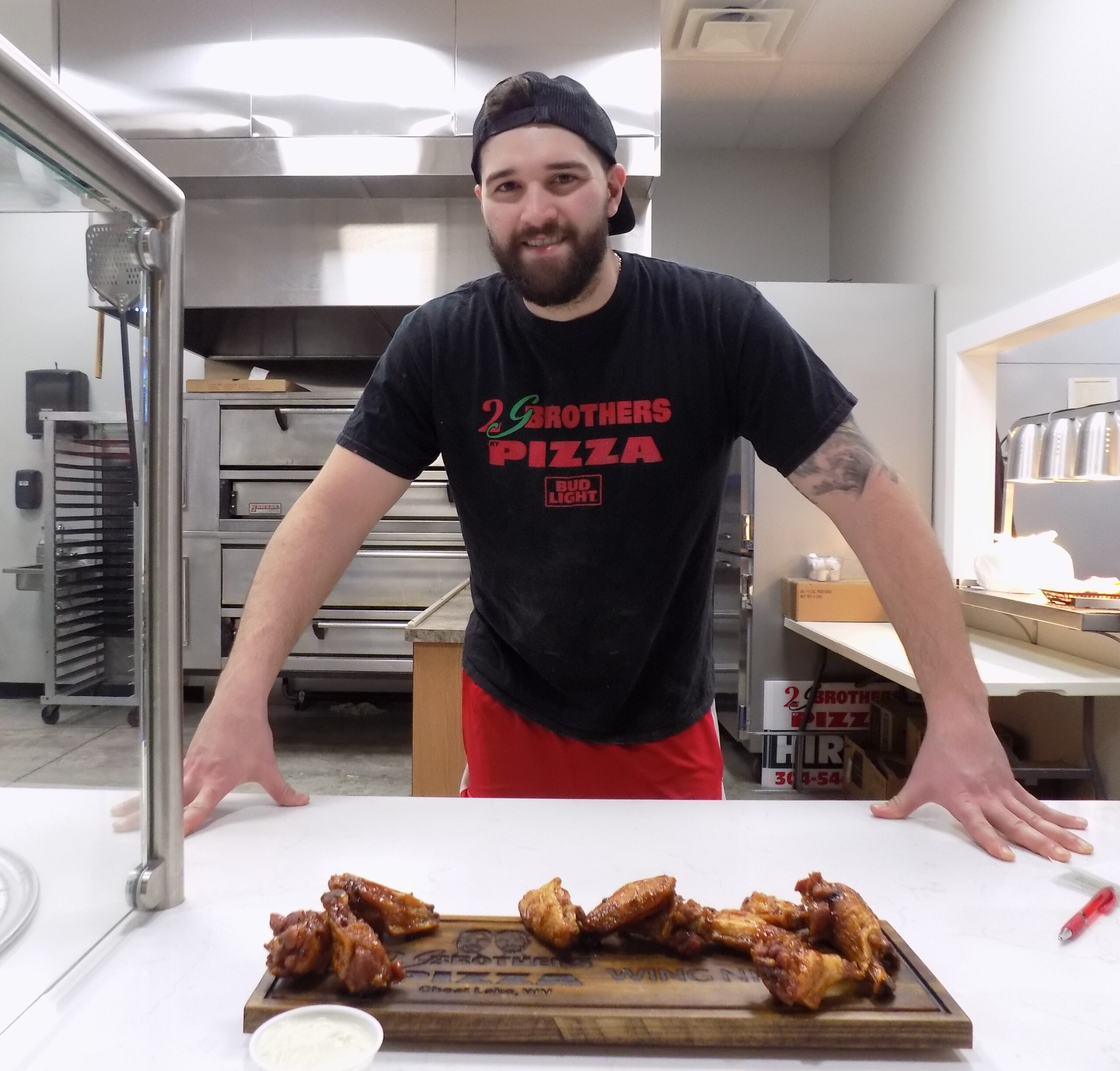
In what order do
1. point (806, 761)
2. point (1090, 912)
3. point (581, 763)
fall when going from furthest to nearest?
point (806, 761), point (581, 763), point (1090, 912)

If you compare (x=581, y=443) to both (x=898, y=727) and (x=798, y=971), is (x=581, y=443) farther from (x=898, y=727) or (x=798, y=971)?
(x=898, y=727)

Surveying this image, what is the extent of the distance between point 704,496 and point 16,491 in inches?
39.2

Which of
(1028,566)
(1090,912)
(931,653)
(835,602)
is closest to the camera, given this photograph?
(1090,912)

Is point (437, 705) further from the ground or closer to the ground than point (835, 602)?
closer to the ground

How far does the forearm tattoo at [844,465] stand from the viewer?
3.96 feet

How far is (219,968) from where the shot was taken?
650mm

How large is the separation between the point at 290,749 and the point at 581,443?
3.02 m

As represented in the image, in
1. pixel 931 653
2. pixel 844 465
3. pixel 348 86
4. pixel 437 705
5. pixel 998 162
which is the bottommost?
pixel 437 705

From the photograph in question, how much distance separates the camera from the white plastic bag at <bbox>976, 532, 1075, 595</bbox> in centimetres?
282

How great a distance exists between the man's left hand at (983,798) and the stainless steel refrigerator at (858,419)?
276 cm

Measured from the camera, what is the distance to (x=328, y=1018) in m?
0.54

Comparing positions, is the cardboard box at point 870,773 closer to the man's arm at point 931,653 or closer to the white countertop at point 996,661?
the white countertop at point 996,661

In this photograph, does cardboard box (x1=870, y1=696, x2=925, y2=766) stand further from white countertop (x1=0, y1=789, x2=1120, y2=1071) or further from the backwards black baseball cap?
the backwards black baseball cap

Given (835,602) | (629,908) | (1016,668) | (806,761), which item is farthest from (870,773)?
(629,908)
